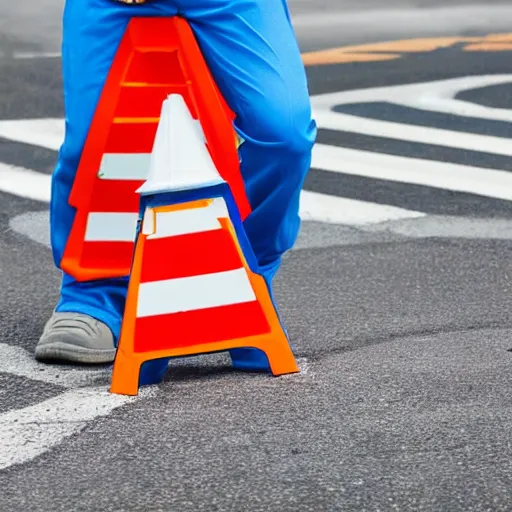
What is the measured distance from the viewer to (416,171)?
7.10 meters

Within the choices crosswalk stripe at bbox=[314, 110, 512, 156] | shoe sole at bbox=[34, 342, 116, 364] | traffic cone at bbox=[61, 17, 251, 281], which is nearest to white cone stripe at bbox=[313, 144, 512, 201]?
crosswalk stripe at bbox=[314, 110, 512, 156]

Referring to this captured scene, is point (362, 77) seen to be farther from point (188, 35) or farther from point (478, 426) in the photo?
point (478, 426)

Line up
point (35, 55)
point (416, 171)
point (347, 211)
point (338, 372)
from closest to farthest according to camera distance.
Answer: point (338, 372)
point (347, 211)
point (416, 171)
point (35, 55)

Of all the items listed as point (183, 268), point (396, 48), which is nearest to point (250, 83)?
point (183, 268)

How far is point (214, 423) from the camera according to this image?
10.7ft

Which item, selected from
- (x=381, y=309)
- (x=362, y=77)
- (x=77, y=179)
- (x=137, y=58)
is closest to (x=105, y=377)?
(x=77, y=179)

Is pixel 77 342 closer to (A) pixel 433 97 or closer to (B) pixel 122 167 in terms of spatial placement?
(B) pixel 122 167

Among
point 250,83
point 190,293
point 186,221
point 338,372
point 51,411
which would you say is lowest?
point 338,372

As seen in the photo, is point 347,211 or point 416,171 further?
point 416,171

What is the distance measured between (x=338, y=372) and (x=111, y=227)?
77 centimetres

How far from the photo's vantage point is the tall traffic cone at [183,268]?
3508 mm

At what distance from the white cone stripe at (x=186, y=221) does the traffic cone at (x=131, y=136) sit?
0.80 feet

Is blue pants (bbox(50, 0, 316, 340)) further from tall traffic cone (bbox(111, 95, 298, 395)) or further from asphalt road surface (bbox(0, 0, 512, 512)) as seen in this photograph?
asphalt road surface (bbox(0, 0, 512, 512))

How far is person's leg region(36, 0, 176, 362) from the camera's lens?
3.82 meters
